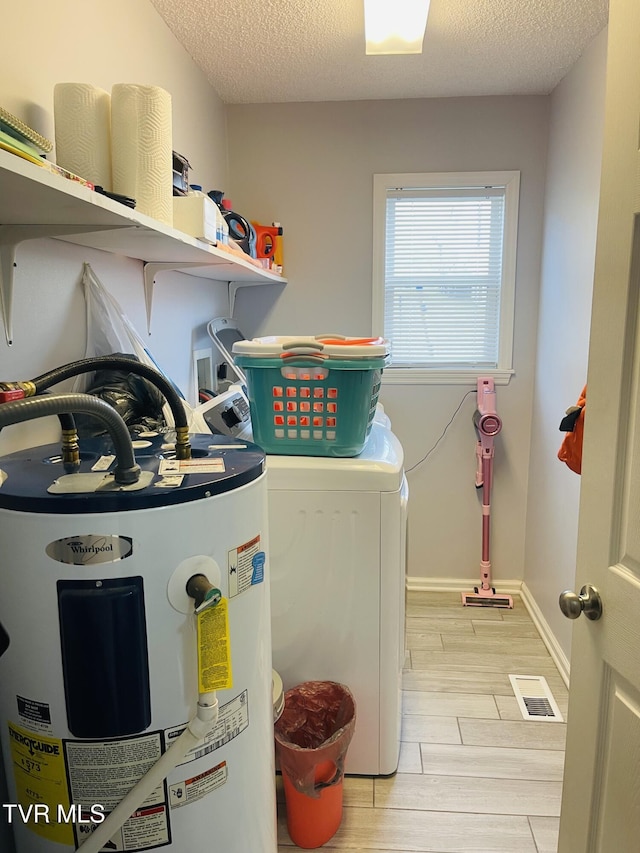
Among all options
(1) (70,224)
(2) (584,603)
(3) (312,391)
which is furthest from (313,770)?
(1) (70,224)

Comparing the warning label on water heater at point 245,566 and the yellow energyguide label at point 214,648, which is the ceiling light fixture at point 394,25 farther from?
the yellow energyguide label at point 214,648

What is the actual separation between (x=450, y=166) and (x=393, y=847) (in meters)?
2.95

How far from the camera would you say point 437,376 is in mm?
3256

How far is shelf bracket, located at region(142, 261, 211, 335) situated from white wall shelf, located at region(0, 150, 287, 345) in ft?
0.13

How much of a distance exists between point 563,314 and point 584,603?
6.17 ft

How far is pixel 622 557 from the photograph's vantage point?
3.51ft

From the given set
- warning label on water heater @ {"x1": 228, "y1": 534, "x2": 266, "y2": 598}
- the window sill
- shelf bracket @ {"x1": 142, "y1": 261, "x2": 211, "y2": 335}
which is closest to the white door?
warning label on water heater @ {"x1": 228, "y1": 534, "x2": 266, "y2": 598}

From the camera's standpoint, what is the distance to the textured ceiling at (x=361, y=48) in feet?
7.02

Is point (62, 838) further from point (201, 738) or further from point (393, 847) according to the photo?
point (393, 847)

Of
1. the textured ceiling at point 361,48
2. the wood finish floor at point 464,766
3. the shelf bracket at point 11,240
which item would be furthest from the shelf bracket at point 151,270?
the wood finish floor at point 464,766

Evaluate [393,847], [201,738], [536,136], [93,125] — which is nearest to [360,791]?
[393,847]

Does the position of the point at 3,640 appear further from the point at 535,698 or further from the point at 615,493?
the point at 535,698

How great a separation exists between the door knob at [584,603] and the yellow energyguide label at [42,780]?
951 mm

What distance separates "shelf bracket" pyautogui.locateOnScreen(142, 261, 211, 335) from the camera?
2.02 m
